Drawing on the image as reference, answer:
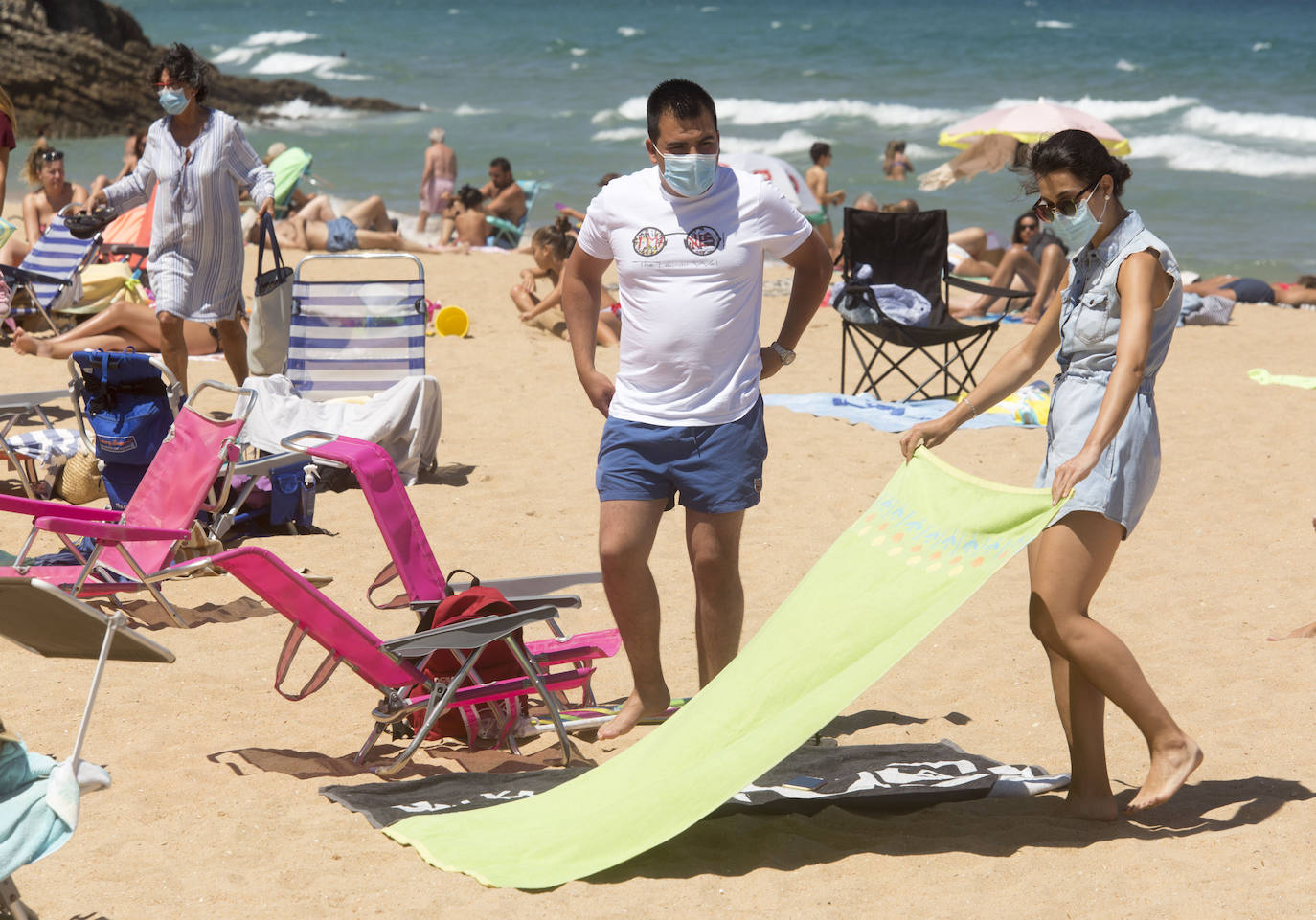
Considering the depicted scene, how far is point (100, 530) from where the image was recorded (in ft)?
13.3

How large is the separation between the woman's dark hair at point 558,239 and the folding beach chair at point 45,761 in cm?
812

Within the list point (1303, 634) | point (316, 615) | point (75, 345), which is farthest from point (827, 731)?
point (75, 345)

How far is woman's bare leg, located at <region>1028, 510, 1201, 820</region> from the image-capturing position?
3.14 m

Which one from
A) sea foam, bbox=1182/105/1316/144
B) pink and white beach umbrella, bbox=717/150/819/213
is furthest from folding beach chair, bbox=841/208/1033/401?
sea foam, bbox=1182/105/1316/144

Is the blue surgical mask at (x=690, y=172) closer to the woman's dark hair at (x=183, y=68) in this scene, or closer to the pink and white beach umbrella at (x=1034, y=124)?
the woman's dark hair at (x=183, y=68)

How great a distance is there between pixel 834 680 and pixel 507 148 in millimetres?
28169

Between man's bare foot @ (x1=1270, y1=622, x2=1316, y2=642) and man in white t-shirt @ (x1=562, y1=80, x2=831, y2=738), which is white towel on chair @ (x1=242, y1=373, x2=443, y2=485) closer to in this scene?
Answer: man in white t-shirt @ (x1=562, y1=80, x2=831, y2=738)

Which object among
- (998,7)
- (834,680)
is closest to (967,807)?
(834,680)

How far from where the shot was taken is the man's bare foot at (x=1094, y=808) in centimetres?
333

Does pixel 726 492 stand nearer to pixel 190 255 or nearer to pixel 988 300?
pixel 190 255

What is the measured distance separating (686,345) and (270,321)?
13.2 ft

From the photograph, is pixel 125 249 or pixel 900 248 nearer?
pixel 900 248

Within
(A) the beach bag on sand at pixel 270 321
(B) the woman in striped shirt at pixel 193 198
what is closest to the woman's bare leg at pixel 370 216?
(A) the beach bag on sand at pixel 270 321

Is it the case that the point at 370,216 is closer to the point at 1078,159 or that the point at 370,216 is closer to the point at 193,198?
the point at 193,198
